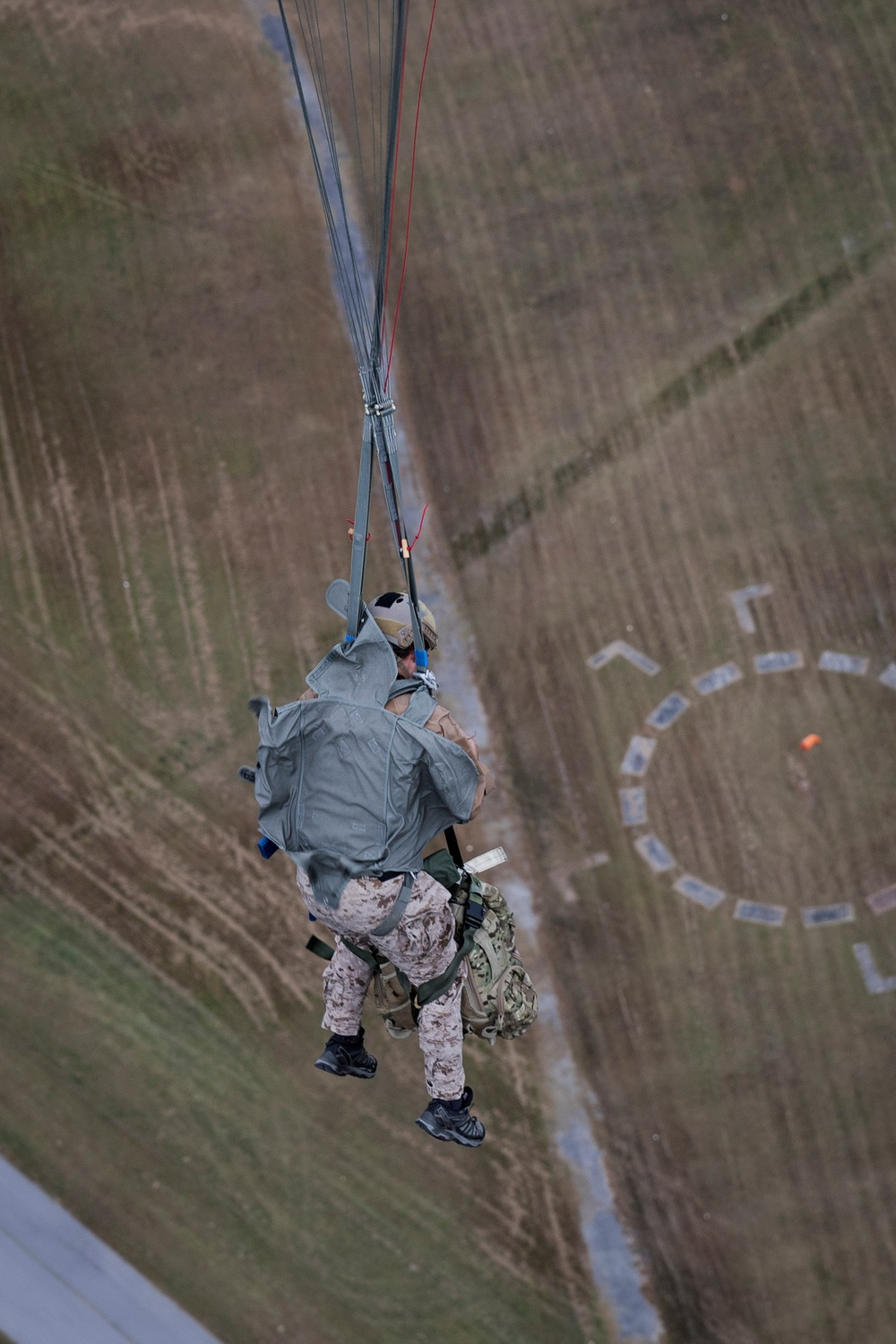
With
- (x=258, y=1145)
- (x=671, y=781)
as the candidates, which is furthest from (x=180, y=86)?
(x=258, y=1145)

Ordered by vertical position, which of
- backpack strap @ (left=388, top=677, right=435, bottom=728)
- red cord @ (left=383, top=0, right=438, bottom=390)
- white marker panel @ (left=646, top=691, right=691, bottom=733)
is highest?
red cord @ (left=383, top=0, right=438, bottom=390)

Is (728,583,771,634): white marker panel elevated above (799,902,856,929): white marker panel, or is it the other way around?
(728,583,771,634): white marker panel

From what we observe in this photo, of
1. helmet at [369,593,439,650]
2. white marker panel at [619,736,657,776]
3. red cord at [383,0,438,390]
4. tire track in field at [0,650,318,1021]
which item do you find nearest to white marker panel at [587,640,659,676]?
white marker panel at [619,736,657,776]

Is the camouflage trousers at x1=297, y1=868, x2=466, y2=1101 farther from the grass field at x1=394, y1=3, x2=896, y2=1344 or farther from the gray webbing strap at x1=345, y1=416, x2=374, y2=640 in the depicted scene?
the grass field at x1=394, y1=3, x2=896, y2=1344

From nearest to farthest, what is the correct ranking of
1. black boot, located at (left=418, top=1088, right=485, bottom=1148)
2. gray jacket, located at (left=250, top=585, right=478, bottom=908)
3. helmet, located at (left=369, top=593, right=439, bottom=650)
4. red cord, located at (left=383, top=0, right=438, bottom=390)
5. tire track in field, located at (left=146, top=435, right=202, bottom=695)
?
gray jacket, located at (left=250, top=585, right=478, bottom=908)
helmet, located at (left=369, top=593, right=439, bottom=650)
black boot, located at (left=418, top=1088, right=485, bottom=1148)
tire track in field, located at (left=146, top=435, right=202, bottom=695)
red cord, located at (left=383, top=0, right=438, bottom=390)

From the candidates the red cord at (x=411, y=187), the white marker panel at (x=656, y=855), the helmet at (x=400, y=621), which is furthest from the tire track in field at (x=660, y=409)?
the helmet at (x=400, y=621)

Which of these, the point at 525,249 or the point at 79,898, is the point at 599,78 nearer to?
the point at 525,249

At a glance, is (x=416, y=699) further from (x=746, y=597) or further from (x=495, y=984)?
(x=746, y=597)

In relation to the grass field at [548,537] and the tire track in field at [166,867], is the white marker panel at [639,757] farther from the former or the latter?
the tire track in field at [166,867]
